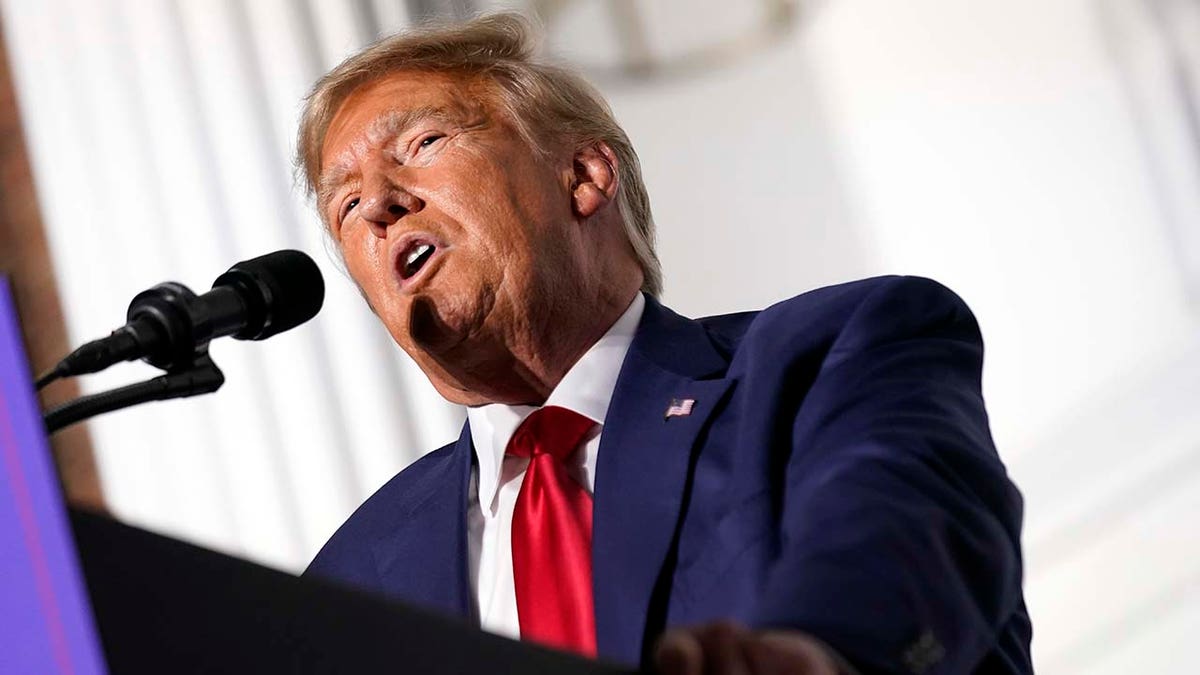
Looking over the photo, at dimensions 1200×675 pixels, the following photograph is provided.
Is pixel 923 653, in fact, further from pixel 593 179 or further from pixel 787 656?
pixel 593 179

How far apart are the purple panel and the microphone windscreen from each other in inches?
23.9

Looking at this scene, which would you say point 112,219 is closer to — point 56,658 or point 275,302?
point 275,302

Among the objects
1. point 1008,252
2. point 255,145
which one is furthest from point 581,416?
point 1008,252

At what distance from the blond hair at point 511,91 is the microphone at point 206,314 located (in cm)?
49

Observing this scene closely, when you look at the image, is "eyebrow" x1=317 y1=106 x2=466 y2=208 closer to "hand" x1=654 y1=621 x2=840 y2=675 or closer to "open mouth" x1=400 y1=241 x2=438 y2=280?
"open mouth" x1=400 y1=241 x2=438 y2=280

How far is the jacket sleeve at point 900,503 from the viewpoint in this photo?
2.79ft

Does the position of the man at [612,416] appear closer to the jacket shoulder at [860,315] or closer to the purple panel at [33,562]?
the jacket shoulder at [860,315]

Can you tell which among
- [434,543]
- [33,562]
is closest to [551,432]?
[434,543]

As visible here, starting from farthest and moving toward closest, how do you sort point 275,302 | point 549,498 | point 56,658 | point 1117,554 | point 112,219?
point 1117,554 < point 112,219 < point 549,498 < point 275,302 < point 56,658

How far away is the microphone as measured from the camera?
109cm

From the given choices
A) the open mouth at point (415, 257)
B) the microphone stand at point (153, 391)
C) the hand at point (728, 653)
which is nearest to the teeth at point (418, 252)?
the open mouth at point (415, 257)

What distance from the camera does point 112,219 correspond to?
2893 mm

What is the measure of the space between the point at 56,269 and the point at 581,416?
167 cm

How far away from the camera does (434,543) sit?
1479 millimetres
